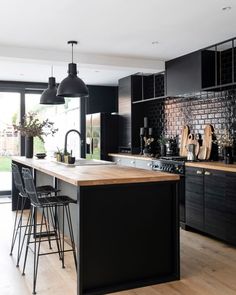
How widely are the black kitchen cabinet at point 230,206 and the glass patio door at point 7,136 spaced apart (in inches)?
203

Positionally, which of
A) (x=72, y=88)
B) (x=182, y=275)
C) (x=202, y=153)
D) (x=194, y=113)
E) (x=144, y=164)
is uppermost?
(x=72, y=88)

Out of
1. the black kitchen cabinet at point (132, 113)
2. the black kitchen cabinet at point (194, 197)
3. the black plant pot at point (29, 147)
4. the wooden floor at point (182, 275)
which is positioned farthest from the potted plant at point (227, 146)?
the black plant pot at point (29, 147)

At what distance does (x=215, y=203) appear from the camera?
4.46 m

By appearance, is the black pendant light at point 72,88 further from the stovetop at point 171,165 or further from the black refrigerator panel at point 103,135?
the black refrigerator panel at point 103,135

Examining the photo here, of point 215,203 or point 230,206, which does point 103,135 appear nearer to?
point 215,203

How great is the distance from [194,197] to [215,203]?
421 mm

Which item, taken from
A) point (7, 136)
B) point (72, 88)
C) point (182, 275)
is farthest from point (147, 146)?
point (182, 275)

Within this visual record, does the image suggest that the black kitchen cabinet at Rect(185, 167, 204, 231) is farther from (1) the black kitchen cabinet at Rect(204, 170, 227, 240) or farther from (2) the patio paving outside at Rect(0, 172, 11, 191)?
(2) the patio paving outside at Rect(0, 172, 11, 191)

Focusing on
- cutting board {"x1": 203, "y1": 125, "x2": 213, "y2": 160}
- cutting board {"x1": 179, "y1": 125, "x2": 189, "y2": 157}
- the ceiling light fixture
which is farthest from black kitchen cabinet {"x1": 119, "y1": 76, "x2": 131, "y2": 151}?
the ceiling light fixture

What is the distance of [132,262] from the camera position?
10.4ft

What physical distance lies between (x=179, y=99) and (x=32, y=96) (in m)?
3.51

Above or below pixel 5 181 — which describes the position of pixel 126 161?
above

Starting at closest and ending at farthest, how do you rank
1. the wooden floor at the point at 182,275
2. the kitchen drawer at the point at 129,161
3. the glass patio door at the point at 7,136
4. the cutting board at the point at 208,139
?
the wooden floor at the point at 182,275
the cutting board at the point at 208,139
the kitchen drawer at the point at 129,161
the glass patio door at the point at 7,136

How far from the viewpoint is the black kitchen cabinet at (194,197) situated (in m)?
4.71
